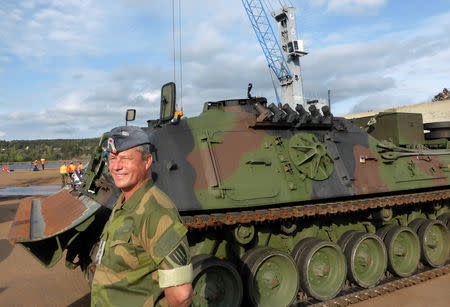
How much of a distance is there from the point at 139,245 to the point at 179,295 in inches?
14.6

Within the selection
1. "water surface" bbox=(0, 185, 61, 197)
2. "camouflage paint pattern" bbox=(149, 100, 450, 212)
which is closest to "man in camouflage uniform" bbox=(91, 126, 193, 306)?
"camouflage paint pattern" bbox=(149, 100, 450, 212)

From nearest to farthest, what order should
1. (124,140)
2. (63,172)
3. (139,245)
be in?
1. (139,245)
2. (124,140)
3. (63,172)

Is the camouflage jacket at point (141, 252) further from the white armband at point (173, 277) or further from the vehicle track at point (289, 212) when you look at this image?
the vehicle track at point (289, 212)

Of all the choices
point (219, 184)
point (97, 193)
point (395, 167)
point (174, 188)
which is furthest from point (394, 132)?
point (97, 193)

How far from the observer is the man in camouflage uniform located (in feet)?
6.26

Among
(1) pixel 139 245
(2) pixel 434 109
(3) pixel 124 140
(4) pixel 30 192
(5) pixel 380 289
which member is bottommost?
(5) pixel 380 289

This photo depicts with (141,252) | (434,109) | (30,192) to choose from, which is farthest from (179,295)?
(434,109)

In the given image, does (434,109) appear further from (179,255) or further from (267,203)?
(179,255)

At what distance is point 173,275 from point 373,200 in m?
5.66

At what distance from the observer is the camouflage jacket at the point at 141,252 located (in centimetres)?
195

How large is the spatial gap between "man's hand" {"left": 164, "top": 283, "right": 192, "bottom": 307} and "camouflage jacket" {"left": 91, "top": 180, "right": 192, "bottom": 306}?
56 mm

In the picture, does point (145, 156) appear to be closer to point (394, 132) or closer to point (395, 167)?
point (395, 167)

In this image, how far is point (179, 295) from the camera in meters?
1.87

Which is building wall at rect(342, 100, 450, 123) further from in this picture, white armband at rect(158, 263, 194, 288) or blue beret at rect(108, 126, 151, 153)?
white armband at rect(158, 263, 194, 288)
